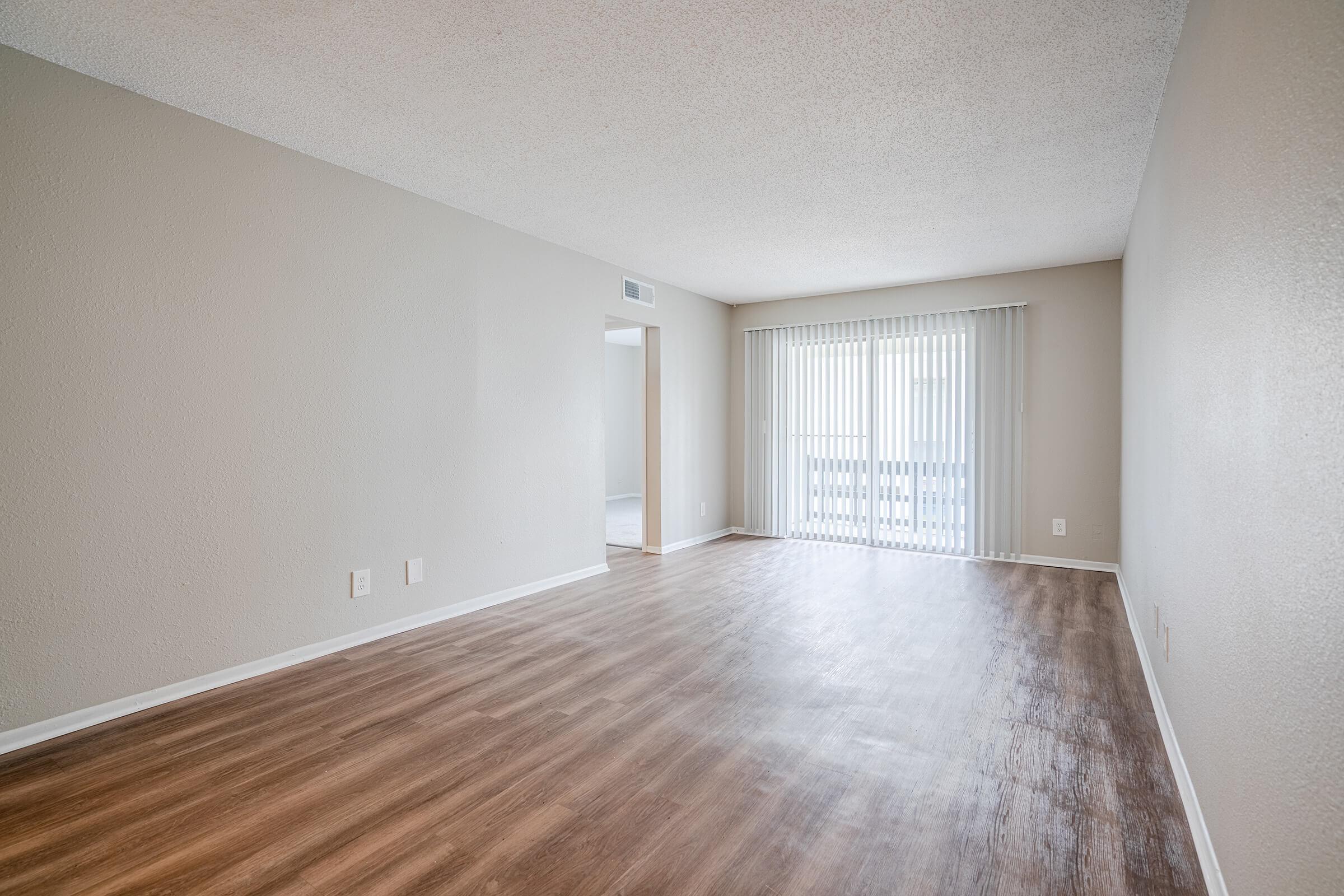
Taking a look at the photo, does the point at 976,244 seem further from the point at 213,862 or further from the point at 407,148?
the point at 213,862

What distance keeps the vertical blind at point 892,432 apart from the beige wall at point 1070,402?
→ 0.13 meters

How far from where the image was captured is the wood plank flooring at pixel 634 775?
66.7 inches

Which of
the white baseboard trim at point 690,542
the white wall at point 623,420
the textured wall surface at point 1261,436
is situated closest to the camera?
the textured wall surface at point 1261,436

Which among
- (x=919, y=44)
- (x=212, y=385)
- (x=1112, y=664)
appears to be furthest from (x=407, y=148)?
(x=1112, y=664)

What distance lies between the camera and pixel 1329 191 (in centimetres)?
92

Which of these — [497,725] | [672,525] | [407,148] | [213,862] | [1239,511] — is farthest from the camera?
[672,525]

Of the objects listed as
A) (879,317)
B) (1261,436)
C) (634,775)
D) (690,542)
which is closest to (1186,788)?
(1261,436)

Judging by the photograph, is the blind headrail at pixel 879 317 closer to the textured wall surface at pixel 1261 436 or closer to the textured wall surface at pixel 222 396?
the textured wall surface at pixel 222 396

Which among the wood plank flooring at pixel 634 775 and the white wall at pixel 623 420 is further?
the white wall at pixel 623 420

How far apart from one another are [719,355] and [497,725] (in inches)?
197

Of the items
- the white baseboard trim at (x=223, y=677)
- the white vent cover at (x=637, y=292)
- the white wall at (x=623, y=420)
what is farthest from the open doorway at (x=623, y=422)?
the white baseboard trim at (x=223, y=677)

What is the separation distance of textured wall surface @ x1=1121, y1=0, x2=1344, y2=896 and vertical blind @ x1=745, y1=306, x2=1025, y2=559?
345 centimetres

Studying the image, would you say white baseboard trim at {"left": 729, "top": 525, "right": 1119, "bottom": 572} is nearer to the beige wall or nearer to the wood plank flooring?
the beige wall

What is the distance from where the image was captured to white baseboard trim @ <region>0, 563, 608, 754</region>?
7.84 ft
